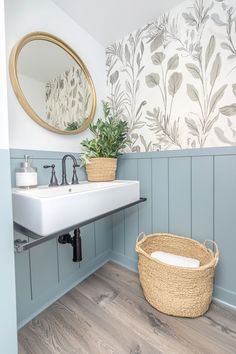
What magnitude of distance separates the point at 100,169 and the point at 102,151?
0.14 metres

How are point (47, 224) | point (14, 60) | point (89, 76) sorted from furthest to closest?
point (89, 76) < point (14, 60) < point (47, 224)

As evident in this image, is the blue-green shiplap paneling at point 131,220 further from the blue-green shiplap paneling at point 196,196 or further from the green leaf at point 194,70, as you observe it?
the green leaf at point 194,70

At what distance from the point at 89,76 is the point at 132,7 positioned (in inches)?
20.6

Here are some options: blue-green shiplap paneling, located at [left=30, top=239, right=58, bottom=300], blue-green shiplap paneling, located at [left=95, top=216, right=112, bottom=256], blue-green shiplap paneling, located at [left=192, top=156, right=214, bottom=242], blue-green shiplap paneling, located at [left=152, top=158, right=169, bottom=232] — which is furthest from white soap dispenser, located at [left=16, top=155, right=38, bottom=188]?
blue-green shiplap paneling, located at [left=192, top=156, right=214, bottom=242]

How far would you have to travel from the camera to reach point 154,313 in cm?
106

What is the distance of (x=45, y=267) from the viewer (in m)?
1.12

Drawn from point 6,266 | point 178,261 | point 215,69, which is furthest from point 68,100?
point 178,261

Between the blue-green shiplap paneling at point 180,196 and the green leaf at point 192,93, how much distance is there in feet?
1.28

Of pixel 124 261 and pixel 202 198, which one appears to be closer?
pixel 202 198

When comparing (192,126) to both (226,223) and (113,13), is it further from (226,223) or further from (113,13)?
(113,13)

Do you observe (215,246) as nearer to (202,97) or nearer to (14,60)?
(202,97)

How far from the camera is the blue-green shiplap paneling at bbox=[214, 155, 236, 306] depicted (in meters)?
1.07

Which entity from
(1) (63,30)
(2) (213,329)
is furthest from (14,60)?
(2) (213,329)

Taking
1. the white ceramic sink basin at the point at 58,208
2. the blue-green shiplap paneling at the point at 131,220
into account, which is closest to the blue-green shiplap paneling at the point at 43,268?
the white ceramic sink basin at the point at 58,208
